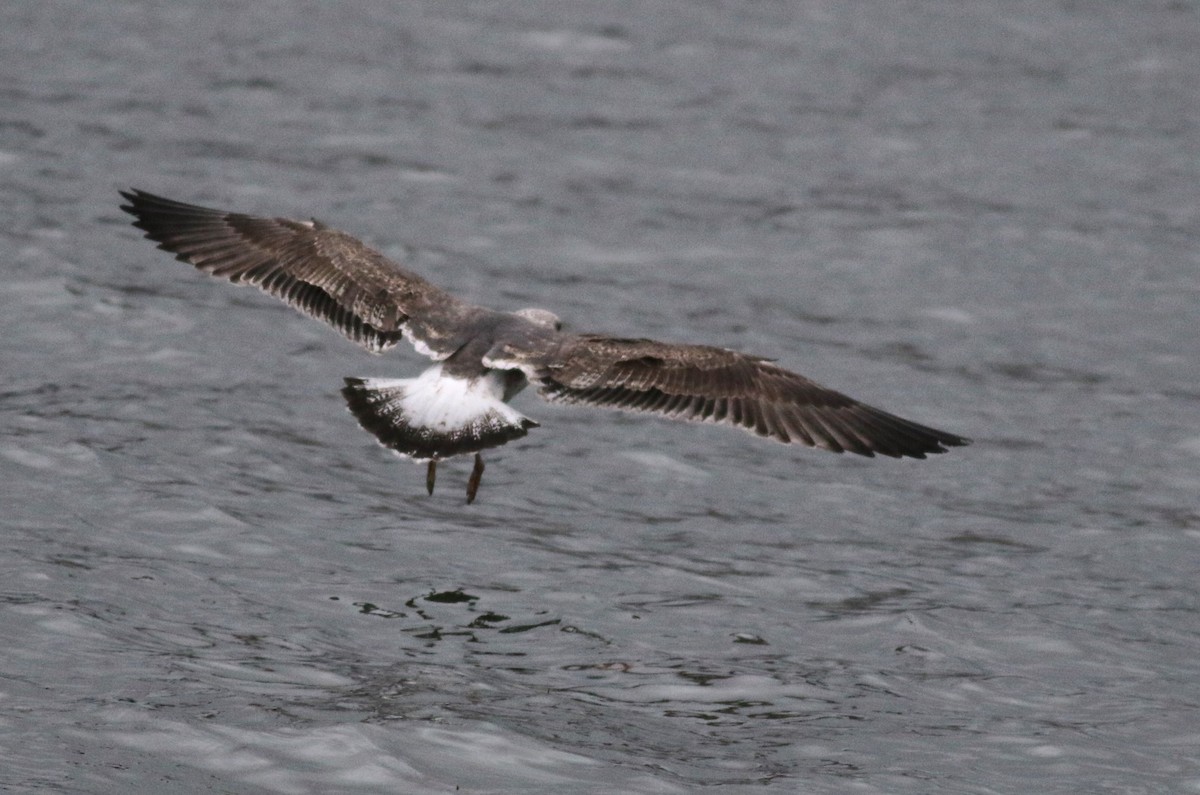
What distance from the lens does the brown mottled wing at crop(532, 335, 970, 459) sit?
8641 millimetres

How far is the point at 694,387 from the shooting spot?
8719 millimetres

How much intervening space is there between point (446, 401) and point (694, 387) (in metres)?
1.15

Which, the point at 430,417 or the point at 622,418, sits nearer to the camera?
the point at 430,417

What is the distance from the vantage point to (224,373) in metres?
11.1

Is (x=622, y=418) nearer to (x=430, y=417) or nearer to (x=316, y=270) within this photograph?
(x=316, y=270)

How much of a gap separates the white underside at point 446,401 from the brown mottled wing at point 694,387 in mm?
310

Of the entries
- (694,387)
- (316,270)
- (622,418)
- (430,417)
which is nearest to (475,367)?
(430,417)

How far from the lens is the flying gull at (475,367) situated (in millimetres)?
8273

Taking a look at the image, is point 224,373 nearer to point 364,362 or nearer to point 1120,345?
point 364,362

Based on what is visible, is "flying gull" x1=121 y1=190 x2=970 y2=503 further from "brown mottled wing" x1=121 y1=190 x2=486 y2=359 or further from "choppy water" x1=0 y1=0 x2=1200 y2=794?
"choppy water" x1=0 y1=0 x2=1200 y2=794

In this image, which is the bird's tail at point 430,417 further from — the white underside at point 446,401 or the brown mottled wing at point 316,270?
the brown mottled wing at point 316,270

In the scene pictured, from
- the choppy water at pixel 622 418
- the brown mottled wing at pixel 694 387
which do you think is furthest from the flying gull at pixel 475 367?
the choppy water at pixel 622 418

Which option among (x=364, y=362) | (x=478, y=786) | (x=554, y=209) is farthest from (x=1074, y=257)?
(x=478, y=786)

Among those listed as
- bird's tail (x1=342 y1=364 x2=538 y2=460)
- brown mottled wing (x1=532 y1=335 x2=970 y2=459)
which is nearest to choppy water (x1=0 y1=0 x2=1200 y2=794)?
bird's tail (x1=342 y1=364 x2=538 y2=460)
